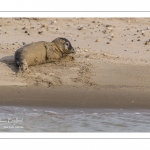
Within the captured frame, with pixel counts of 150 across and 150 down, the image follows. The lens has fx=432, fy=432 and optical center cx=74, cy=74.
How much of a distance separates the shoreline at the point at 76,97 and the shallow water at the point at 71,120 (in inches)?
7.6

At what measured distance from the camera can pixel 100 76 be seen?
7.41 metres

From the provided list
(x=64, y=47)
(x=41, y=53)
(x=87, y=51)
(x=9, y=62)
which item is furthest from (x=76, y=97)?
(x=87, y=51)

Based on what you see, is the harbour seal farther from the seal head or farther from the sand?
the sand

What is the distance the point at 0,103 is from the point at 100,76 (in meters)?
1.83

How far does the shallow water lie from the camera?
551cm

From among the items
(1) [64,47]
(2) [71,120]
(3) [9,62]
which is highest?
(1) [64,47]

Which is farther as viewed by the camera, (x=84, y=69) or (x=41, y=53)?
(x=41, y=53)

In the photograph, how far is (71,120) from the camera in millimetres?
5879

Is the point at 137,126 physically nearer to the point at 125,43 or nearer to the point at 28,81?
the point at 28,81

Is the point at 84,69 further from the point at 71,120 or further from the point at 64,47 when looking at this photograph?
the point at 71,120

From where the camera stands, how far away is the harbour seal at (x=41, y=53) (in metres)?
7.55

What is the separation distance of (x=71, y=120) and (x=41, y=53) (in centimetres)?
233

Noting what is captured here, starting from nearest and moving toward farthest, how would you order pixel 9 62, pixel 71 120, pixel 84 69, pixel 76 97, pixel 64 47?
pixel 71 120, pixel 76 97, pixel 84 69, pixel 9 62, pixel 64 47

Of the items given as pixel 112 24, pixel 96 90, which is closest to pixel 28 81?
pixel 96 90
